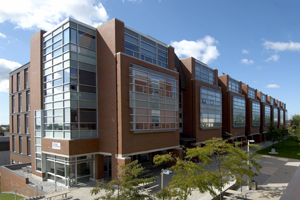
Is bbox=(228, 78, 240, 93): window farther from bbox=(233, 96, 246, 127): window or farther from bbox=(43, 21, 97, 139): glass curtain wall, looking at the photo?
bbox=(43, 21, 97, 139): glass curtain wall

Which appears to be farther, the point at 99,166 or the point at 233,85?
the point at 233,85

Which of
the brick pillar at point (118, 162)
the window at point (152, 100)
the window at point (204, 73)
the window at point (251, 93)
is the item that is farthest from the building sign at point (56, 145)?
the window at point (251, 93)

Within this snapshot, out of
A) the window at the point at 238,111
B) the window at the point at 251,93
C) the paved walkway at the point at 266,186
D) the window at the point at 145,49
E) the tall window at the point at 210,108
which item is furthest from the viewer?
the window at the point at 251,93

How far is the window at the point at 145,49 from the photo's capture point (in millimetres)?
18117

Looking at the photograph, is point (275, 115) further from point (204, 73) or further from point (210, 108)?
point (204, 73)

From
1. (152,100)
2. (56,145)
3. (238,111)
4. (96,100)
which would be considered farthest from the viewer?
(238,111)

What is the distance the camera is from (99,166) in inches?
680

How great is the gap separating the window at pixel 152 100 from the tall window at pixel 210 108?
684 centimetres

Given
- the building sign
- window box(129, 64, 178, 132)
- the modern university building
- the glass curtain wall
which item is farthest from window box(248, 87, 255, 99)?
the building sign

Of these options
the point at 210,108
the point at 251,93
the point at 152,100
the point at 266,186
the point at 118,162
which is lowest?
the point at 266,186

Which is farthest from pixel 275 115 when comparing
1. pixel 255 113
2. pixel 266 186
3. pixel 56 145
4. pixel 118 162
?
pixel 56 145

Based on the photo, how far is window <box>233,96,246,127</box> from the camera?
3556 cm

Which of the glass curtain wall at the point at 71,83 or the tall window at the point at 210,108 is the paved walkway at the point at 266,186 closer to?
the glass curtain wall at the point at 71,83

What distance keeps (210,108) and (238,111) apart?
11859mm
